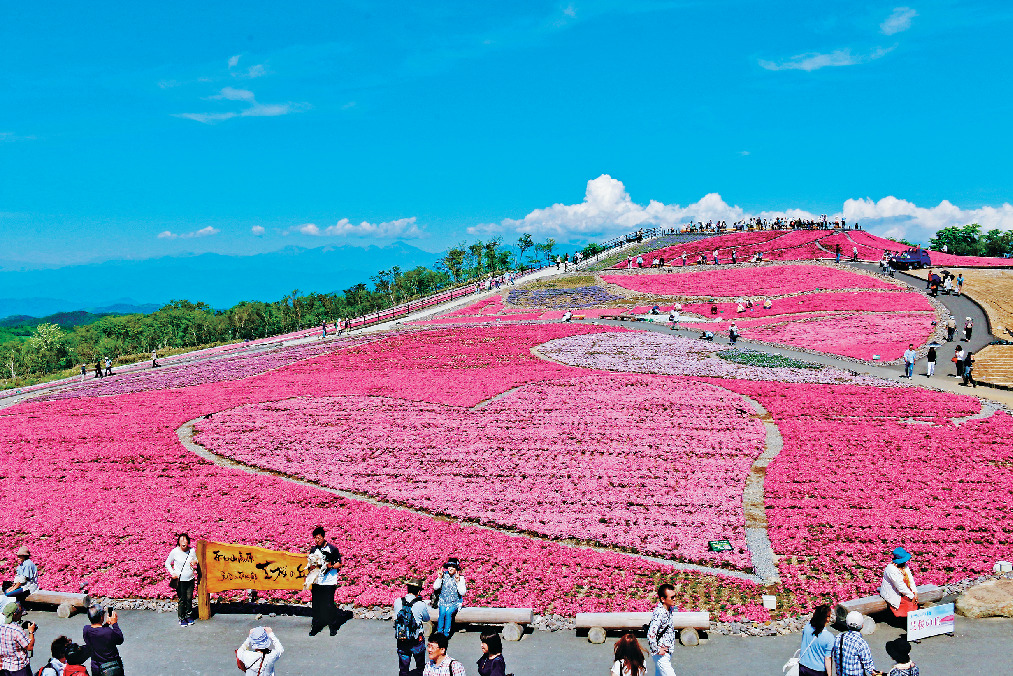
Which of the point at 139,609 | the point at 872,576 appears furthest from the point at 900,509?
the point at 139,609

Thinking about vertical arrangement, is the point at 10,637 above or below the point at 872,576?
above

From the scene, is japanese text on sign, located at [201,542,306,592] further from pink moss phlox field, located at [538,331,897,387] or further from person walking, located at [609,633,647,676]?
pink moss phlox field, located at [538,331,897,387]

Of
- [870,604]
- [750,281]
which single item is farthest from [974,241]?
[870,604]

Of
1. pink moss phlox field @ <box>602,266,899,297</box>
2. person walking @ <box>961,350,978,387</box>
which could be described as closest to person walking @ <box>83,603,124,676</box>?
person walking @ <box>961,350,978,387</box>

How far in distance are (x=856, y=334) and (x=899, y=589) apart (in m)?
41.0

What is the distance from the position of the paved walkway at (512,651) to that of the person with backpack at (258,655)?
2.19 meters

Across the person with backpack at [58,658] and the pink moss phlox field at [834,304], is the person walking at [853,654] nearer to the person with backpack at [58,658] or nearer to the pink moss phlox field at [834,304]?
the person with backpack at [58,658]

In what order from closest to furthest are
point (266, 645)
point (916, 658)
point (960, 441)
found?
point (266, 645) < point (916, 658) < point (960, 441)

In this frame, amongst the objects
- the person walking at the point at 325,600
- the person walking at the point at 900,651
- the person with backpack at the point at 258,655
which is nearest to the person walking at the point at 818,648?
the person walking at the point at 900,651

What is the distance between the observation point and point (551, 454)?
84.9ft

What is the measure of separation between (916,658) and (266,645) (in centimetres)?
1159

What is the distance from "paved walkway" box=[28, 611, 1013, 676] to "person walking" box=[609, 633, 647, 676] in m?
2.84

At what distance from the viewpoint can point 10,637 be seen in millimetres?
11250

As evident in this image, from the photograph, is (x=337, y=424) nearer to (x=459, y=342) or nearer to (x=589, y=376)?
(x=589, y=376)
